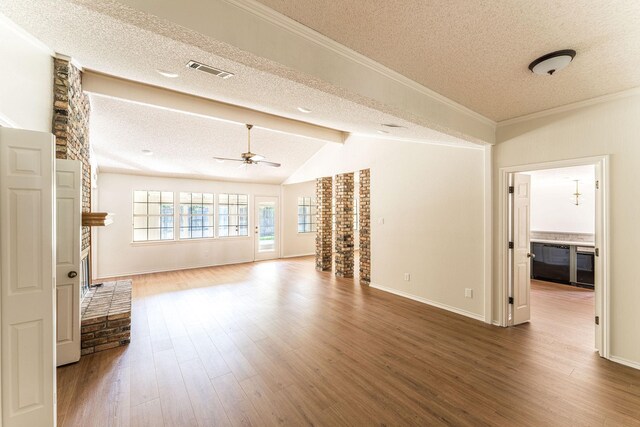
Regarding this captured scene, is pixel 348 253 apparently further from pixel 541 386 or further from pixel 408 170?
pixel 541 386

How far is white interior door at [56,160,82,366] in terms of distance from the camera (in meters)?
2.65

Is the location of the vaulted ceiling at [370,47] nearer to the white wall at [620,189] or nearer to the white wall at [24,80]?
the white wall at [24,80]

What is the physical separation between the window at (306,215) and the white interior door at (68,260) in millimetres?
7111

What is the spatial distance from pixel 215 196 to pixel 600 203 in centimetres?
796

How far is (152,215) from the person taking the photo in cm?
714

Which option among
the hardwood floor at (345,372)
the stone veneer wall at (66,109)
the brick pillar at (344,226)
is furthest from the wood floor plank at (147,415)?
the brick pillar at (344,226)

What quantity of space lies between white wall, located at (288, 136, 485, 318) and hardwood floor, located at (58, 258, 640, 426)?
1.64 ft

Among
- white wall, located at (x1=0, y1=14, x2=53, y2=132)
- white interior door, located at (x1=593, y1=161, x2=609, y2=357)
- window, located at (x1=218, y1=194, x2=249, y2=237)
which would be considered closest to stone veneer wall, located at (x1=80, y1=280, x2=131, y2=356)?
white wall, located at (x1=0, y1=14, x2=53, y2=132)

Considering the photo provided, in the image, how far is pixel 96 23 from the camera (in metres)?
1.60

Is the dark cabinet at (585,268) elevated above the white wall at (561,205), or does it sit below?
below

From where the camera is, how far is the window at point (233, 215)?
8172 mm

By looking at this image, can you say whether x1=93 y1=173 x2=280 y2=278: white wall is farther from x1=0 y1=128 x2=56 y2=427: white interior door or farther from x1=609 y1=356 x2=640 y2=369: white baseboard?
x1=609 y1=356 x2=640 y2=369: white baseboard

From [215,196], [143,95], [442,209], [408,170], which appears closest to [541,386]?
[442,209]

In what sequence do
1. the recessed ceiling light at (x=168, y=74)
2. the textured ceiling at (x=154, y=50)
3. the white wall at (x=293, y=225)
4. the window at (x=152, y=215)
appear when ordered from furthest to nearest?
the white wall at (x=293, y=225) < the window at (x=152, y=215) < the recessed ceiling light at (x=168, y=74) < the textured ceiling at (x=154, y=50)
